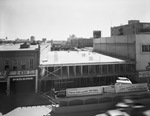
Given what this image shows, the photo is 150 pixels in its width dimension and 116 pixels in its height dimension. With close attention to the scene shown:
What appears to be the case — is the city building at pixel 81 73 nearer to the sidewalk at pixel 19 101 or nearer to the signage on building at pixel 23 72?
the signage on building at pixel 23 72

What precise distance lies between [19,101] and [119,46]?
101 feet

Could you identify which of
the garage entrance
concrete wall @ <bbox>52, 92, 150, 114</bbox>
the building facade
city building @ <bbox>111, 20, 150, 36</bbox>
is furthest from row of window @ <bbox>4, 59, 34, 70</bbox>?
city building @ <bbox>111, 20, 150, 36</bbox>

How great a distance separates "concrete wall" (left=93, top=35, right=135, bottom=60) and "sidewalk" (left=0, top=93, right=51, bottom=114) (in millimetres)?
23326

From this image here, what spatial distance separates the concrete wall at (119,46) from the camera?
38.8 meters

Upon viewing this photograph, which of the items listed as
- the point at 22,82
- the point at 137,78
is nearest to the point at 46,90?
the point at 22,82

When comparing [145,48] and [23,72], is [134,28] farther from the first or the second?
[23,72]

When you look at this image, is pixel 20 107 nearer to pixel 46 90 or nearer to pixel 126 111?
pixel 46 90

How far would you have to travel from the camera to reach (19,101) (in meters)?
27.5

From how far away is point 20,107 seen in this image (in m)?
25.5

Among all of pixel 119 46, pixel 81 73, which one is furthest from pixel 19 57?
pixel 119 46

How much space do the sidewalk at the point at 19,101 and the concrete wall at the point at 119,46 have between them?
23326 millimetres

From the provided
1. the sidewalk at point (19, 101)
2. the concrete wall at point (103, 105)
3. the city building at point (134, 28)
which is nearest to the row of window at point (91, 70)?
the sidewalk at point (19, 101)

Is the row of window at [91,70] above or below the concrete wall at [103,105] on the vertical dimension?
above

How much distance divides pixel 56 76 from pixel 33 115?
32.7 ft
